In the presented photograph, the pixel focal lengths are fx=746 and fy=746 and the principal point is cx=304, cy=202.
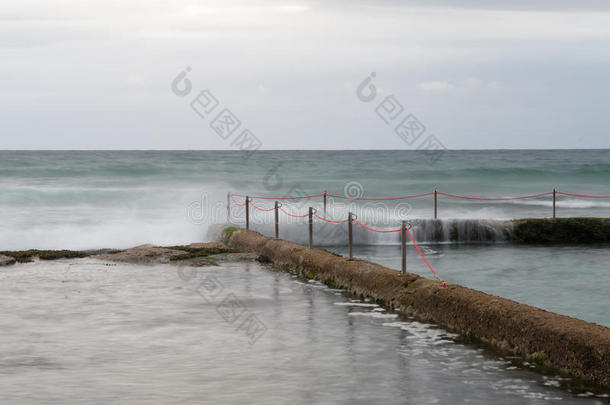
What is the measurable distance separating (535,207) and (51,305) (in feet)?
88.7

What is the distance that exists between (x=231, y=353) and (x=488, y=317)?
274 centimetres

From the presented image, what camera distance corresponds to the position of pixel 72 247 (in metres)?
19.3

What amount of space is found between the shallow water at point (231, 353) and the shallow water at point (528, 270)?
9.50ft

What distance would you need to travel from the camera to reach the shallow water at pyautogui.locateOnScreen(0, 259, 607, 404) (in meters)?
6.33

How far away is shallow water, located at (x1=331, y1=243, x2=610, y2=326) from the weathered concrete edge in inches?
86.3

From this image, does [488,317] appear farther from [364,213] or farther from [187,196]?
[187,196]

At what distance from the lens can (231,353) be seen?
7.67 metres

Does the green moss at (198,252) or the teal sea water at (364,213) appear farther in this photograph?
the green moss at (198,252)

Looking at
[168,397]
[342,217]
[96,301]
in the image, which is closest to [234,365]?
[168,397]

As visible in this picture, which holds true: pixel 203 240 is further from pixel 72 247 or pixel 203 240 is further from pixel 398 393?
pixel 398 393

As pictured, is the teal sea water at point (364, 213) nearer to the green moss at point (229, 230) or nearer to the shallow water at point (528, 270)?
the shallow water at point (528, 270)

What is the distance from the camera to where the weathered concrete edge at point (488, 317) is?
6.52 m

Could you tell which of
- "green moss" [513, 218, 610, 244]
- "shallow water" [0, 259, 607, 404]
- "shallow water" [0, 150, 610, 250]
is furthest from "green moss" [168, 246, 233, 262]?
"green moss" [513, 218, 610, 244]

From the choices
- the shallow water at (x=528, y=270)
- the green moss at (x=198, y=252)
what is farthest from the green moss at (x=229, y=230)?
the shallow water at (x=528, y=270)
